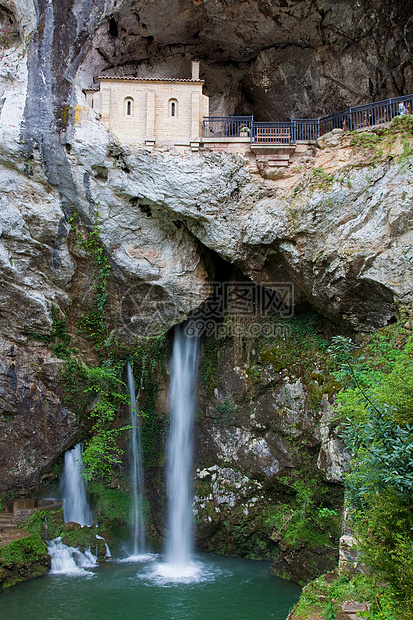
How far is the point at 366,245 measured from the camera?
434 inches

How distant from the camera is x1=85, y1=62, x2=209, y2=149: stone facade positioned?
13.9 m

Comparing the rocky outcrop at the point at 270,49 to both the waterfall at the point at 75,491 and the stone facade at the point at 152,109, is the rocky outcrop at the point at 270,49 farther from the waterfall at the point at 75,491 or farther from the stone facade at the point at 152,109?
the waterfall at the point at 75,491

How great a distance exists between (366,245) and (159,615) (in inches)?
349

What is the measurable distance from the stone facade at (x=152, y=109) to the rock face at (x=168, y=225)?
0.91 meters

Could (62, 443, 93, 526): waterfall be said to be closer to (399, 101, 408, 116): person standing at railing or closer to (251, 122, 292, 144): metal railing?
(251, 122, 292, 144): metal railing

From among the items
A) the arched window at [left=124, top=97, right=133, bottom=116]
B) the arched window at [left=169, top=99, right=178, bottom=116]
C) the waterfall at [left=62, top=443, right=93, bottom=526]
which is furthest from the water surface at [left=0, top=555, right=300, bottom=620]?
the arched window at [left=169, top=99, right=178, bottom=116]

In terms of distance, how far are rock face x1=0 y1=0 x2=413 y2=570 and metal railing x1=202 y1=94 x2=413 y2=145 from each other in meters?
1.52

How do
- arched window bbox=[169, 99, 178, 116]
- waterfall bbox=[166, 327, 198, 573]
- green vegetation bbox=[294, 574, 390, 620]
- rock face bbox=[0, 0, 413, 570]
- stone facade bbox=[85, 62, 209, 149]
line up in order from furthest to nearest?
arched window bbox=[169, 99, 178, 116]
stone facade bbox=[85, 62, 209, 149]
waterfall bbox=[166, 327, 198, 573]
rock face bbox=[0, 0, 413, 570]
green vegetation bbox=[294, 574, 390, 620]

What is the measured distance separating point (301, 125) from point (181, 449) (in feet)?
35.7

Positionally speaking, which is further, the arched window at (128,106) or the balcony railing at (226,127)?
the balcony railing at (226,127)

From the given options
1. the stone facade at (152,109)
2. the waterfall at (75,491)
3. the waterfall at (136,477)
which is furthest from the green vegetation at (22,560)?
the stone facade at (152,109)

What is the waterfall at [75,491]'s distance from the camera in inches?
512

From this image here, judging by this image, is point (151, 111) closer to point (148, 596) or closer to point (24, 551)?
point (24, 551)

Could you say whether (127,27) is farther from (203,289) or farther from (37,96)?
(203,289)
